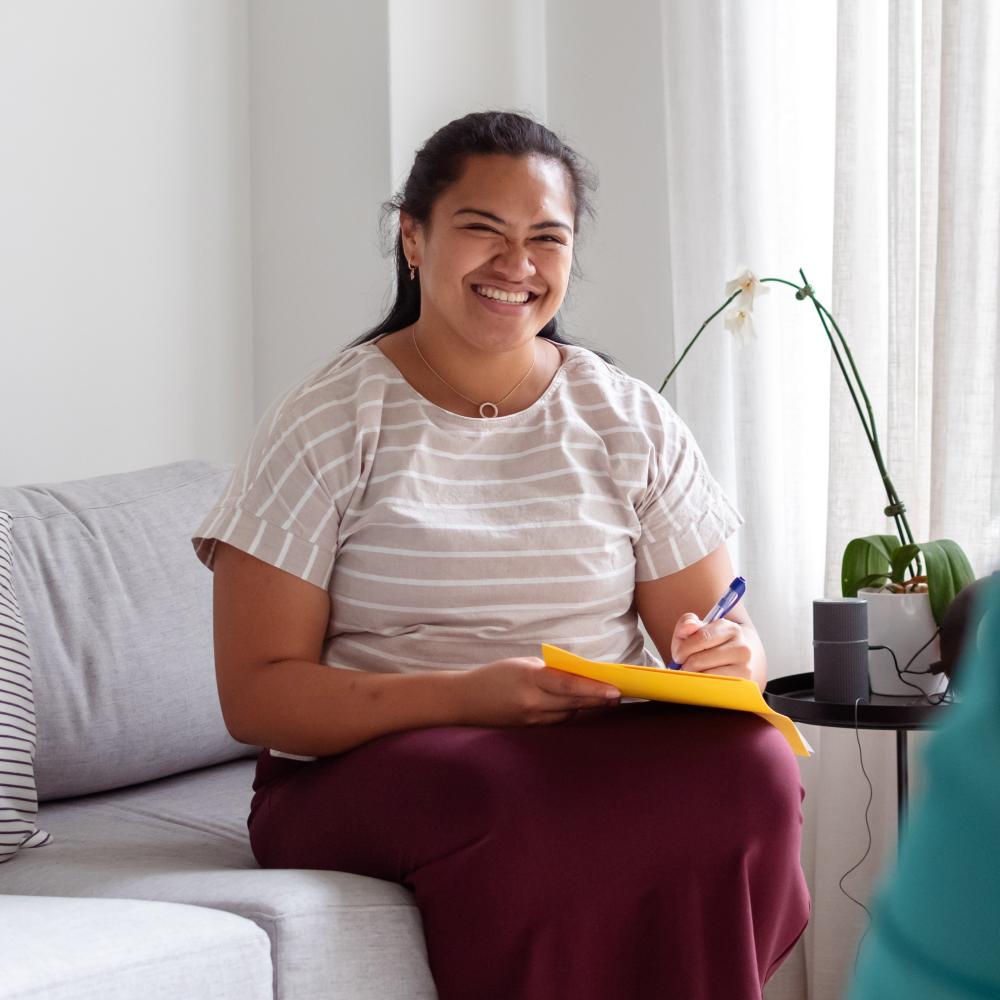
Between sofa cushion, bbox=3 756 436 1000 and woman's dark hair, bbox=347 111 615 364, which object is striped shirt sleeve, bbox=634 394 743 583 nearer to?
woman's dark hair, bbox=347 111 615 364

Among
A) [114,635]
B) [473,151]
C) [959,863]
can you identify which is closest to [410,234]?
[473,151]

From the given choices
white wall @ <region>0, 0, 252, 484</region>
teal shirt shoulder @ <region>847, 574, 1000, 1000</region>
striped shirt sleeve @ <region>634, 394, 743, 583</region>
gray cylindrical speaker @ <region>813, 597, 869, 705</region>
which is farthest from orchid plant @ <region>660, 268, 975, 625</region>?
teal shirt shoulder @ <region>847, 574, 1000, 1000</region>

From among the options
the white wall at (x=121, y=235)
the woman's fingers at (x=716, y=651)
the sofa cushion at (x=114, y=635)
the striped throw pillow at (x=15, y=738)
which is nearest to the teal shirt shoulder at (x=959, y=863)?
the woman's fingers at (x=716, y=651)

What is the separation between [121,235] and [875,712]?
1538 mm

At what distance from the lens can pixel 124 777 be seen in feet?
5.88

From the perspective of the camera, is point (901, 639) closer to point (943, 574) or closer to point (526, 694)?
point (943, 574)

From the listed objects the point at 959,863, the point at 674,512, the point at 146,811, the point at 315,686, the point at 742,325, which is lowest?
the point at 146,811

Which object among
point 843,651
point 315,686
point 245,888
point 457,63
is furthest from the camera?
point 457,63

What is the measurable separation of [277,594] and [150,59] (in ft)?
4.68

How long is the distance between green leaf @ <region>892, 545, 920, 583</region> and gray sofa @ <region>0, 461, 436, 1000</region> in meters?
0.93

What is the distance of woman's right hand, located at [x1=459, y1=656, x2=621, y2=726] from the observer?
1316 mm

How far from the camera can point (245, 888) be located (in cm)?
127

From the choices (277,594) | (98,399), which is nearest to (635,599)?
(277,594)

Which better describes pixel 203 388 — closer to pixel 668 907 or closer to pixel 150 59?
pixel 150 59
